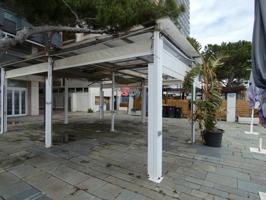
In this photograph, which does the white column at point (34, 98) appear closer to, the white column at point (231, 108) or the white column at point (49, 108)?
the white column at point (49, 108)

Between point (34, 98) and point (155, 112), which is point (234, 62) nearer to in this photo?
point (34, 98)

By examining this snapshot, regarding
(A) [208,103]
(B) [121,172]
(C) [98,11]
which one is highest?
(C) [98,11]

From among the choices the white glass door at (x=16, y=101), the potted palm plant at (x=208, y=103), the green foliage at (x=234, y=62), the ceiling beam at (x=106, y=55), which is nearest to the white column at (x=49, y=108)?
the ceiling beam at (x=106, y=55)

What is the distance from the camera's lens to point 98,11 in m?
3.28

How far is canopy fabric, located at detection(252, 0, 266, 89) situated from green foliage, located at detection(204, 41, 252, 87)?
905 inches

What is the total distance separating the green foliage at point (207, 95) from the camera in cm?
601

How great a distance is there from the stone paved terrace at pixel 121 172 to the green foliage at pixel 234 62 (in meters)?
20.4

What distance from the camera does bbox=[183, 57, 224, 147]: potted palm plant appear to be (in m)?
6.00

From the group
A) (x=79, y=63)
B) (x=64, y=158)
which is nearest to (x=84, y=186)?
(x=64, y=158)

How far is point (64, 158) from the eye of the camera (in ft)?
15.5

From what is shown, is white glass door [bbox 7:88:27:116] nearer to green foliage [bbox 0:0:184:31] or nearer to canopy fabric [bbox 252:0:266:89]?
green foliage [bbox 0:0:184:31]

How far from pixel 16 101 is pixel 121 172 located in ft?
43.9

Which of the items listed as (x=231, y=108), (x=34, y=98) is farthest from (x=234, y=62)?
(x=34, y=98)

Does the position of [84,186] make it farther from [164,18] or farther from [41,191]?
[164,18]
